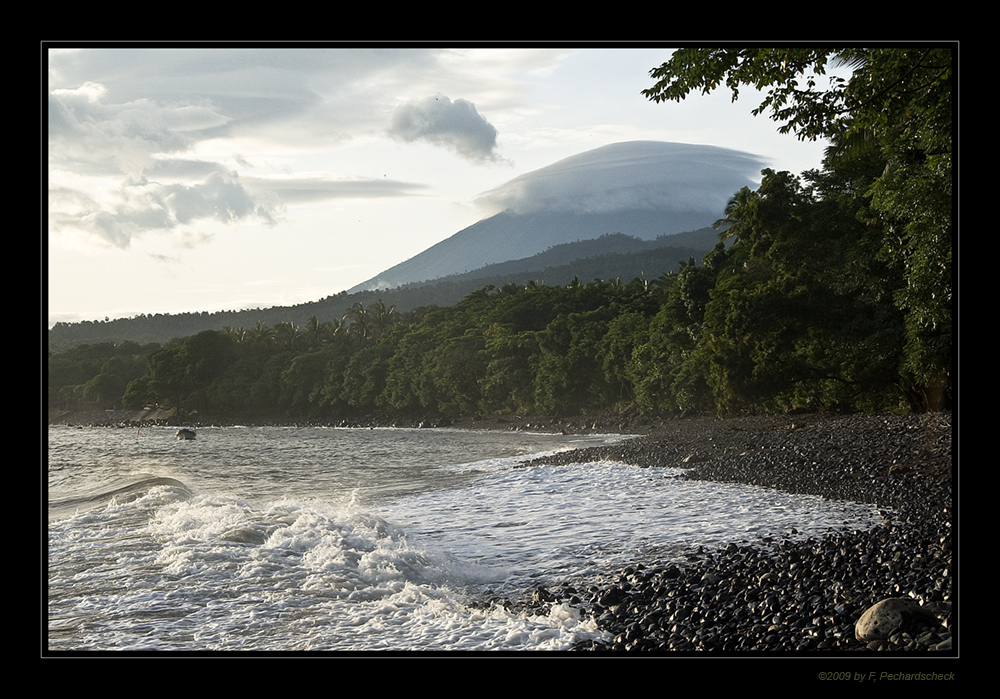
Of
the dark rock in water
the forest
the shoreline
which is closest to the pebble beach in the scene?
the shoreline

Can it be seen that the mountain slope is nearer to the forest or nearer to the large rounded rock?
the forest

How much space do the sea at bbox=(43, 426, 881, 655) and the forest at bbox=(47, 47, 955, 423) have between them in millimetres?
2683

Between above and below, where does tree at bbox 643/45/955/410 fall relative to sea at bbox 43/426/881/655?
above

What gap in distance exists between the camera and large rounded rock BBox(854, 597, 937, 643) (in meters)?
4.59

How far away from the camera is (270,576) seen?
8133 mm

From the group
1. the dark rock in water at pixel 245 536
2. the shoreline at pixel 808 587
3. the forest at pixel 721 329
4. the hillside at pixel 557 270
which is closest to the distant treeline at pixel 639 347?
the forest at pixel 721 329

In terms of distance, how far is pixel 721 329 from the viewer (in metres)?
30.3

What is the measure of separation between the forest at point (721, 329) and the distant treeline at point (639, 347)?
0.39ft

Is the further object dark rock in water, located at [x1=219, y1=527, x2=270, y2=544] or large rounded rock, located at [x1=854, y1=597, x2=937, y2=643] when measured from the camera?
dark rock in water, located at [x1=219, y1=527, x2=270, y2=544]

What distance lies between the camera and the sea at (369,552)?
6.28m

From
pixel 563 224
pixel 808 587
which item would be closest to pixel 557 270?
pixel 563 224
